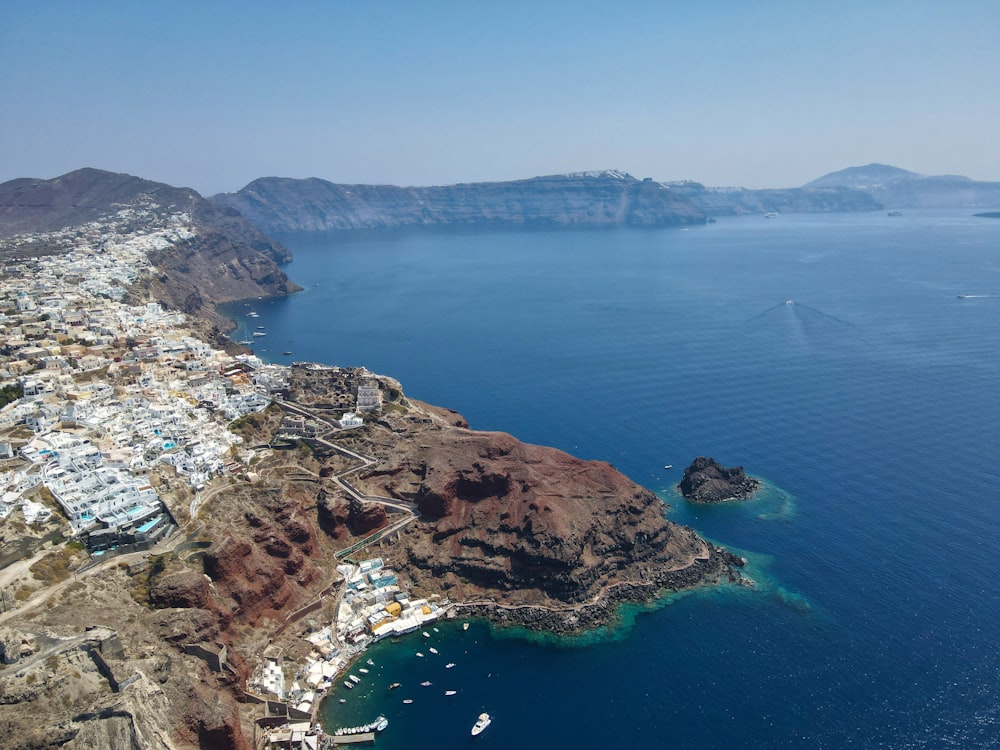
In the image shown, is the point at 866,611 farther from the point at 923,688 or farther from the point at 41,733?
the point at 41,733

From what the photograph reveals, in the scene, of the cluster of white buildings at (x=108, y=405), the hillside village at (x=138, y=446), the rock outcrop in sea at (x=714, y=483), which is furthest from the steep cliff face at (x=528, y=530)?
the cluster of white buildings at (x=108, y=405)

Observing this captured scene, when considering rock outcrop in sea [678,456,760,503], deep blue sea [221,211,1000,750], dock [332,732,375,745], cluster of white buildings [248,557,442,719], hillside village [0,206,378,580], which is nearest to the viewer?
dock [332,732,375,745]

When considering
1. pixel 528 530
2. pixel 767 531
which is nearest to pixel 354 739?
pixel 528 530

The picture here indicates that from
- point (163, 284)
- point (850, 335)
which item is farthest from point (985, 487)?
point (163, 284)

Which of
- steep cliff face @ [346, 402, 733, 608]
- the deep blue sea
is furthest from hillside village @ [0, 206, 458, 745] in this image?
steep cliff face @ [346, 402, 733, 608]

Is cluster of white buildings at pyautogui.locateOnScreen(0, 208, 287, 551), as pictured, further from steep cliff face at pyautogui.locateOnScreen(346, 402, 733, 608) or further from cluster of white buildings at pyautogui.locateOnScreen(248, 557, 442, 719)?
steep cliff face at pyautogui.locateOnScreen(346, 402, 733, 608)

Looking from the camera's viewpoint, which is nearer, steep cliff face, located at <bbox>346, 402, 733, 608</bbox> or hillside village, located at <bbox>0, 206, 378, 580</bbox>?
hillside village, located at <bbox>0, 206, 378, 580</bbox>

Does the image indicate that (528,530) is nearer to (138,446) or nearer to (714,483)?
(714,483)

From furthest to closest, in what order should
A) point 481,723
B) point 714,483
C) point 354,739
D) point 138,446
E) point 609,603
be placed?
point 714,483 < point 138,446 < point 609,603 < point 481,723 < point 354,739
